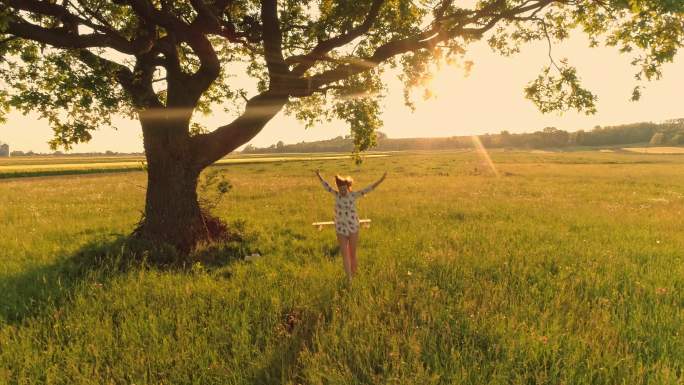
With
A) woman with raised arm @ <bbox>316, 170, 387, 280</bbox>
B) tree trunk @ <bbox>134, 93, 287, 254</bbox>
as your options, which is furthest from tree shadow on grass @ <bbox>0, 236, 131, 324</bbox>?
woman with raised arm @ <bbox>316, 170, 387, 280</bbox>

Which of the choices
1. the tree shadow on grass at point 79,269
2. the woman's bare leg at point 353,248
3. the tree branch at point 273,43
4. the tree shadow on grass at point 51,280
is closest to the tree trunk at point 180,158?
the tree branch at point 273,43

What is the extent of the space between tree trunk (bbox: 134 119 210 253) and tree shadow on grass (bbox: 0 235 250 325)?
1.97ft

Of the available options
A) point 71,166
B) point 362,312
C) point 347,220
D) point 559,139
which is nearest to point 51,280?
point 347,220

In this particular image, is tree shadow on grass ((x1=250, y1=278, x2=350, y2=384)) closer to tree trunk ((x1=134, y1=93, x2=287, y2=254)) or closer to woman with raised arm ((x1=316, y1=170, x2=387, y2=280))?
woman with raised arm ((x1=316, y1=170, x2=387, y2=280))

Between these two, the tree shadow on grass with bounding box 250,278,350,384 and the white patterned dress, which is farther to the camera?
the white patterned dress

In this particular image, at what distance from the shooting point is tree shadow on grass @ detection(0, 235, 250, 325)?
5.27m

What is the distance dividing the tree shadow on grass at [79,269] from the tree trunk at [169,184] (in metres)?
0.60

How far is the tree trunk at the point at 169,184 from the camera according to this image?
333 inches

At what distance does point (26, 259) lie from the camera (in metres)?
7.83

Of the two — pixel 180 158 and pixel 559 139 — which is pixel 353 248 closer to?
pixel 180 158

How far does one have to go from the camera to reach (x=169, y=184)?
8500 mm

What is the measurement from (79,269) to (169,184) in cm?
259

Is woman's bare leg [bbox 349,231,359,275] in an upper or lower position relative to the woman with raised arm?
lower

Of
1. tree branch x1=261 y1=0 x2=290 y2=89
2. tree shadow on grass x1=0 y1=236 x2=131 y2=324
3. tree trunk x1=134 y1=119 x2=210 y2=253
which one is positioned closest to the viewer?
tree shadow on grass x1=0 y1=236 x2=131 y2=324
